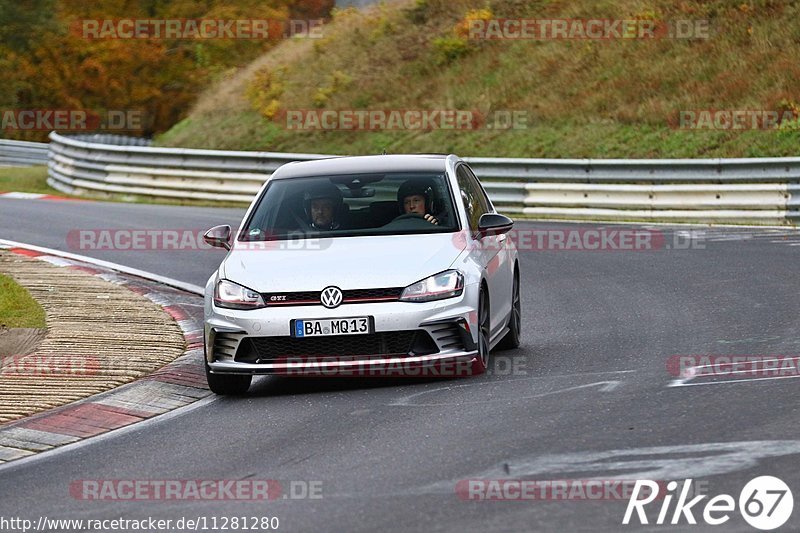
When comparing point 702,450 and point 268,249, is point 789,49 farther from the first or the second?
point 702,450

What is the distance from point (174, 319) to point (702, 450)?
23.6 ft

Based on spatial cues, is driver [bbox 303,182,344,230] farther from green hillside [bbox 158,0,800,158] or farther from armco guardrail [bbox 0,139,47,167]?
armco guardrail [bbox 0,139,47,167]

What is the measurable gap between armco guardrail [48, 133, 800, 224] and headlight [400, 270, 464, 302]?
1316cm

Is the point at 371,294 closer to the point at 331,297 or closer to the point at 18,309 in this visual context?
the point at 331,297

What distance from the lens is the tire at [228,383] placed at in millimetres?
10047

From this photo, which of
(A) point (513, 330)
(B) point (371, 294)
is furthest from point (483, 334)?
(A) point (513, 330)

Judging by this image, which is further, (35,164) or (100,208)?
(35,164)

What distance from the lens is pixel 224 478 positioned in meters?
7.45

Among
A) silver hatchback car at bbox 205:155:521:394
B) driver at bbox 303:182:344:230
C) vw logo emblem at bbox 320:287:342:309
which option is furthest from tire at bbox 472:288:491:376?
driver at bbox 303:182:344:230

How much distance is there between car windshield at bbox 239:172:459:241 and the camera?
35.1 ft

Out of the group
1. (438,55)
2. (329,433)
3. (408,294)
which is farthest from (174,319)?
(438,55)

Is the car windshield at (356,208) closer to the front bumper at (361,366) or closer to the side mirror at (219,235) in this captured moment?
the side mirror at (219,235)

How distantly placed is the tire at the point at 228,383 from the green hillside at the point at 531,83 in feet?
57.6

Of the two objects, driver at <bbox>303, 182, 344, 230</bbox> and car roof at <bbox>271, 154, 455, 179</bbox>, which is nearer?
driver at <bbox>303, 182, 344, 230</bbox>
